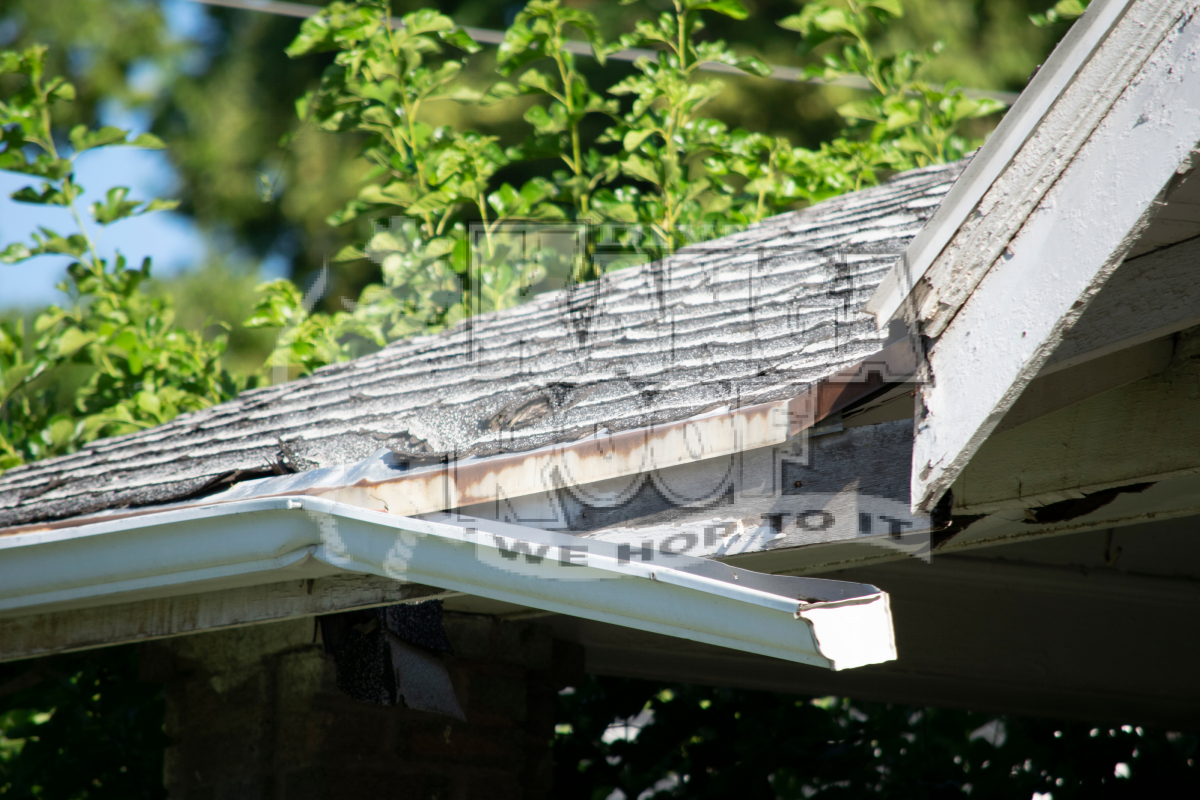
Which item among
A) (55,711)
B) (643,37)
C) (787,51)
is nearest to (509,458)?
(55,711)

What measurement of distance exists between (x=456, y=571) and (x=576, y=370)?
2.87 feet

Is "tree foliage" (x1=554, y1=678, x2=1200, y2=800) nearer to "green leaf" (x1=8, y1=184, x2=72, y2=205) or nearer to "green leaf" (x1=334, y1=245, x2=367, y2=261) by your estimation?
"green leaf" (x1=334, y1=245, x2=367, y2=261)

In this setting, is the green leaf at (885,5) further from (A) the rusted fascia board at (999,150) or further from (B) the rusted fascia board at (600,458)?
(A) the rusted fascia board at (999,150)

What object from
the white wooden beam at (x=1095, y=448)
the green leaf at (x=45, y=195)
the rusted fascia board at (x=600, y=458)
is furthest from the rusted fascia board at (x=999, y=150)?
the green leaf at (x=45, y=195)

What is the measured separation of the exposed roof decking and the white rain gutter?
261mm

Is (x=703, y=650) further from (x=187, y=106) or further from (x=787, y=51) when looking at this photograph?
(x=187, y=106)

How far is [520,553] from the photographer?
147 centimetres

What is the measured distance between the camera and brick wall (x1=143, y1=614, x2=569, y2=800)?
2.36m

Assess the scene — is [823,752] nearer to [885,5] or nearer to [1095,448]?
[1095,448]

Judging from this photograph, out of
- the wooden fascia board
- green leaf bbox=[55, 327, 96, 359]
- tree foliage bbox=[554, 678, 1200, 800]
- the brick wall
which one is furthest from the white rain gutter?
green leaf bbox=[55, 327, 96, 359]

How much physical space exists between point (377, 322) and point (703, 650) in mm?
2534

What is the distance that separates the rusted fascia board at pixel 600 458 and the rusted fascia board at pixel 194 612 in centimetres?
16

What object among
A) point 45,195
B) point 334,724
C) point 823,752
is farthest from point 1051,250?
point 45,195

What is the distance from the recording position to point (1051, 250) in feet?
3.62
